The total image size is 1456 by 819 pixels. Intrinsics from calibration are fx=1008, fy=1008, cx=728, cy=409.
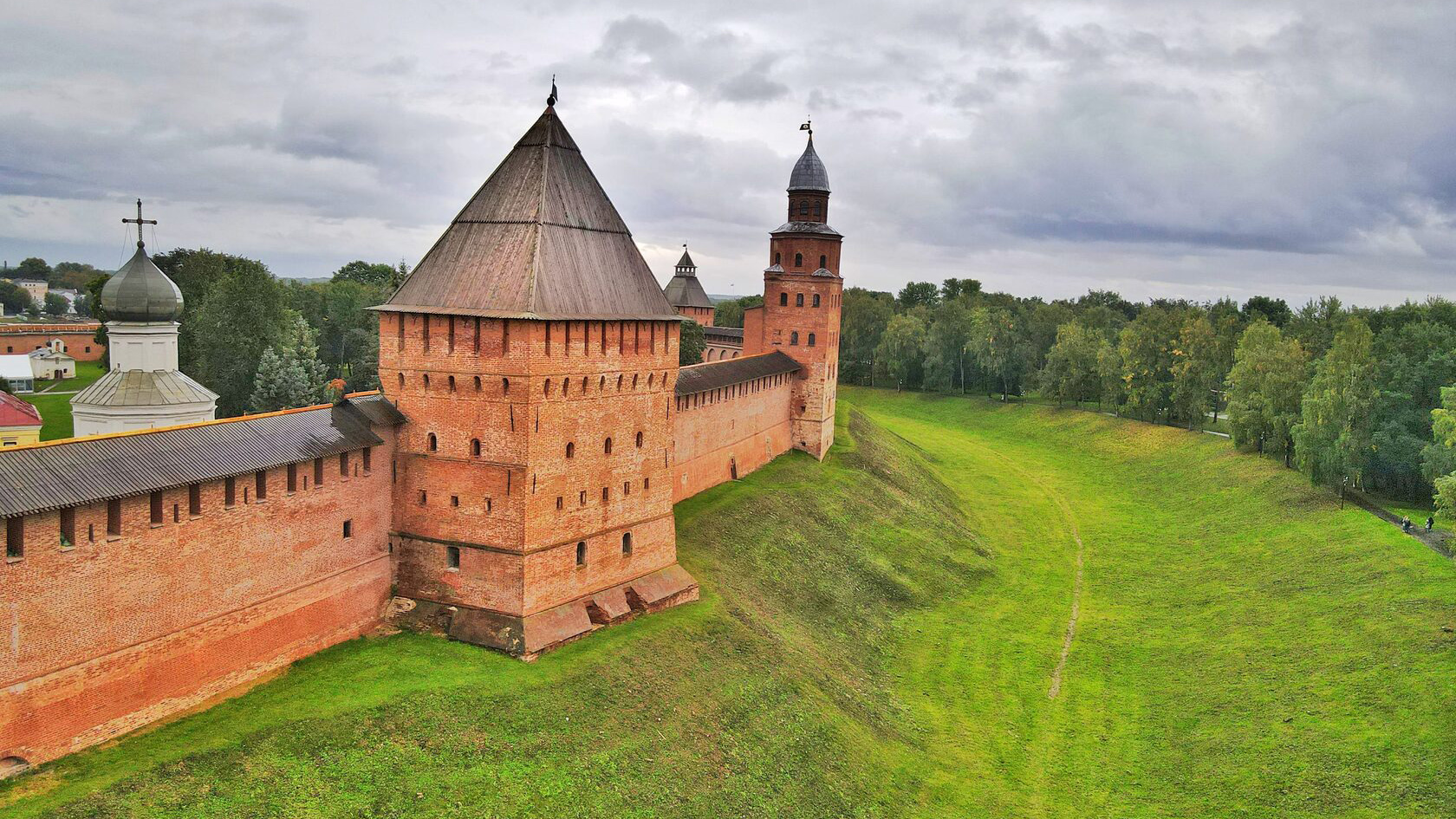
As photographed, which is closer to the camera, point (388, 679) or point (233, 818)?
point (233, 818)

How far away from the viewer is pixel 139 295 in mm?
29484

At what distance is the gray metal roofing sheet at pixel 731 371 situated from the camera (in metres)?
33.8

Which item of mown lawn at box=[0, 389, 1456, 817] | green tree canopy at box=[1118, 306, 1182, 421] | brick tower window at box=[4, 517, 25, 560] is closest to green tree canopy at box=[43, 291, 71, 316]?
mown lawn at box=[0, 389, 1456, 817]

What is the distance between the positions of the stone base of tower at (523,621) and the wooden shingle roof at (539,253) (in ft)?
21.3

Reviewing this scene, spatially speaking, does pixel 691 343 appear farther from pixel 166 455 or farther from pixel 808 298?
pixel 166 455

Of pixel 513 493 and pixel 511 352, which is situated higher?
pixel 511 352

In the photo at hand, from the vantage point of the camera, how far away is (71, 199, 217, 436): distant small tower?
95.5ft

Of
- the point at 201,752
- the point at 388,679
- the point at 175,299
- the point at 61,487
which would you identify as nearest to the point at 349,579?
the point at 388,679

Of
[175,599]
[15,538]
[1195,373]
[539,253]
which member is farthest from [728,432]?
[1195,373]

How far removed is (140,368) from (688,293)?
41802mm

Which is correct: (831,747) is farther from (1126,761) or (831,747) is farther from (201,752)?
(201,752)

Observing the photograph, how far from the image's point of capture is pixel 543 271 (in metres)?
22.0

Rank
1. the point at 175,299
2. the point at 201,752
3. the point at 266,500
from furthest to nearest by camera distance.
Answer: the point at 175,299
the point at 266,500
the point at 201,752

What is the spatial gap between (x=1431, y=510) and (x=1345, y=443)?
3986mm
